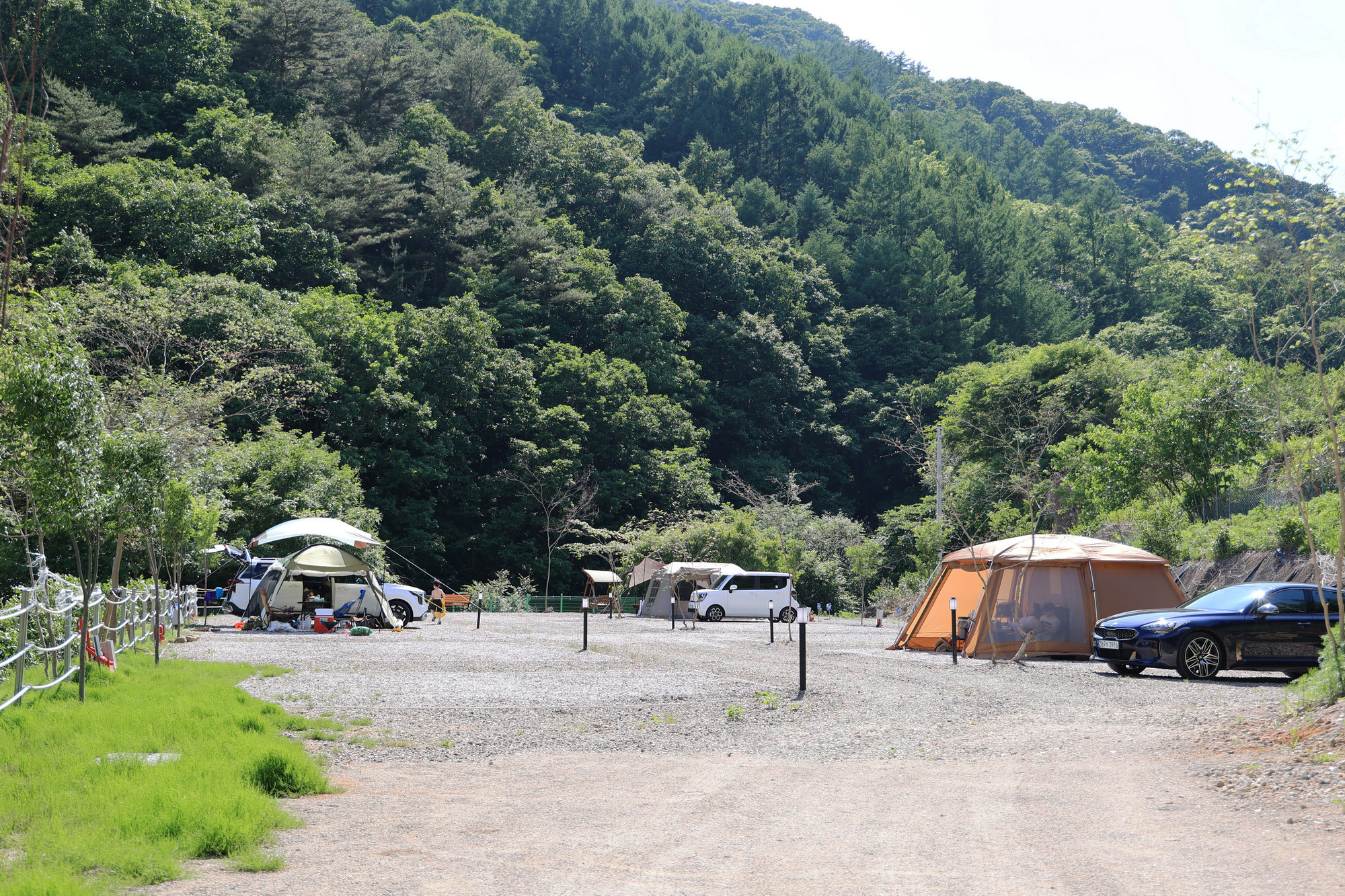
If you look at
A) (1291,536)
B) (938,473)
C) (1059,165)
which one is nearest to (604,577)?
(938,473)

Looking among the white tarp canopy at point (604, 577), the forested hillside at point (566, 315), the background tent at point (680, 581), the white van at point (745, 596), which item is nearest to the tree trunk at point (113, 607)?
the forested hillside at point (566, 315)

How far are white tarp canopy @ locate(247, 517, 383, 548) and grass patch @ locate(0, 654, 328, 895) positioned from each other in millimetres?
17888

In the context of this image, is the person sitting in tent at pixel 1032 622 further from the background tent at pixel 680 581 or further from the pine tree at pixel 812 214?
the pine tree at pixel 812 214

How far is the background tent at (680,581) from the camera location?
119ft

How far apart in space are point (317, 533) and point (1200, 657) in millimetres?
21125

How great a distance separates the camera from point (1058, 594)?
60.4 ft

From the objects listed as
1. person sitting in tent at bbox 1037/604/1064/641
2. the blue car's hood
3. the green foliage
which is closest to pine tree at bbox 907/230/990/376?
the green foliage

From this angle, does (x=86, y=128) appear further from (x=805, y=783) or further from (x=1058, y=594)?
(x=805, y=783)

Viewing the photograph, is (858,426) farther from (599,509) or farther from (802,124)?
(802,124)

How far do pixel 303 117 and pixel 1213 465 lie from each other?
50986mm

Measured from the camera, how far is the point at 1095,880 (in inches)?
200

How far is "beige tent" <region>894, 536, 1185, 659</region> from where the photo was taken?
717 inches

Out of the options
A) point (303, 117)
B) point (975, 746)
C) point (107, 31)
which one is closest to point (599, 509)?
point (303, 117)

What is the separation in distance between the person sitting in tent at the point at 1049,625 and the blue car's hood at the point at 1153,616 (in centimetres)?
285
